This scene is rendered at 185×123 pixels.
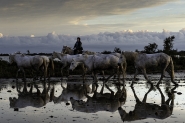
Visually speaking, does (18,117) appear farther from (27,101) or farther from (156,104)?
(156,104)

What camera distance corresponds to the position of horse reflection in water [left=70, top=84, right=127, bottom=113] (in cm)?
1118

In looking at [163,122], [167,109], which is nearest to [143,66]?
[167,109]

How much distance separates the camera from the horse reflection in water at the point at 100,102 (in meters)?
11.2

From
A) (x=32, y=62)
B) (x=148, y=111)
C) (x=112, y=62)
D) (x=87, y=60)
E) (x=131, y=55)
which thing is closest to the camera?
(x=148, y=111)

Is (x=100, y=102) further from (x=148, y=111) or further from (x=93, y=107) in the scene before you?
(x=148, y=111)

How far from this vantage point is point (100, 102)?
12.6 meters

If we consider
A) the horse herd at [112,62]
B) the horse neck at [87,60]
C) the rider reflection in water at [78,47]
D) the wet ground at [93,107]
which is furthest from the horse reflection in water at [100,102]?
the rider reflection in water at [78,47]

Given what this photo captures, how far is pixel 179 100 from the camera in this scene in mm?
13039

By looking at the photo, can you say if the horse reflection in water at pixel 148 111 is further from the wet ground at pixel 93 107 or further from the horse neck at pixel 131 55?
the horse neck at pixel 131 55

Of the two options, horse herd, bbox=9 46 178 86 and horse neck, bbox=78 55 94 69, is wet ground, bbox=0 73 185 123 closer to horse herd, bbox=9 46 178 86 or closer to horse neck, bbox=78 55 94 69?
horse herd, bbox=9 46 178 86

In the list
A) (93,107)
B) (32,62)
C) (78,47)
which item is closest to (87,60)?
(32,62)

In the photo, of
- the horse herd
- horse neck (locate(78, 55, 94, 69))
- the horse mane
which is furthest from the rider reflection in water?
the horse mane

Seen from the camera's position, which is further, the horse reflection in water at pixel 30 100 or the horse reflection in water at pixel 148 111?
the horse reflection in water at pixel 30 100

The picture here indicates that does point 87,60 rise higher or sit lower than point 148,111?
higher
